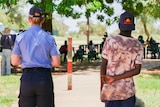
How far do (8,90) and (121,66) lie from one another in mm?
7662

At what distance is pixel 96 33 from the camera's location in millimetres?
105250

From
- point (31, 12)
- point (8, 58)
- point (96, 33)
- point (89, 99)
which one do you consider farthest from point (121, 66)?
point (96, 33)

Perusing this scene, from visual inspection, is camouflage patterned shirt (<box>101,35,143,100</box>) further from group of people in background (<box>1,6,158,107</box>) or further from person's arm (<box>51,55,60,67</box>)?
person's arm (<box>51,55,60,67</box>)

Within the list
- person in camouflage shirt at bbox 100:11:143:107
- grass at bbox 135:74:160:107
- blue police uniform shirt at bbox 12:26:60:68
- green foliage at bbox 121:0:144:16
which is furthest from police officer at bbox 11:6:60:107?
green foliage at bbox 121:0:144:16

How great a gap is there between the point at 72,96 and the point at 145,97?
166cm

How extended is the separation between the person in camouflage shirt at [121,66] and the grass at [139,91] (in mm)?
4365

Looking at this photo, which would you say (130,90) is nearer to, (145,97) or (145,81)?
(145,97)

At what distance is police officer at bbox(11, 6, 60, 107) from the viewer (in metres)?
5.14

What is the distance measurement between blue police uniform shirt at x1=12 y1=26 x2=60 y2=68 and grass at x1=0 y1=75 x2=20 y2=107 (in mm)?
4593

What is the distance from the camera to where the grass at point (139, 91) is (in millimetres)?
9845

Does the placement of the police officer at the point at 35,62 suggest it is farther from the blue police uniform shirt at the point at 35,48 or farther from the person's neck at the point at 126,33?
the person's neck at the point at 126,33

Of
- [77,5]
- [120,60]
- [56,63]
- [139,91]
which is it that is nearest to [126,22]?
[120,60]

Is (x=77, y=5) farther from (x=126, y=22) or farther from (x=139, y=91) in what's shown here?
(x=126, y=22)

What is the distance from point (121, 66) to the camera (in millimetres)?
4918
